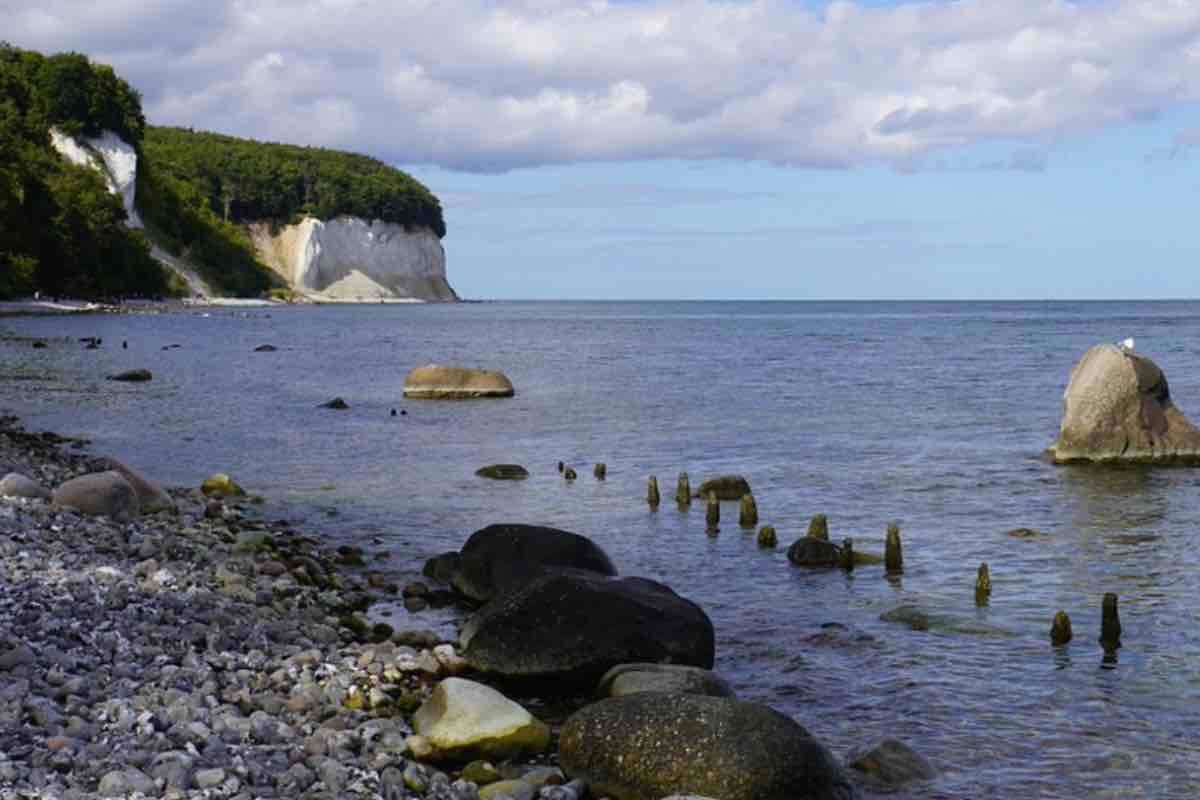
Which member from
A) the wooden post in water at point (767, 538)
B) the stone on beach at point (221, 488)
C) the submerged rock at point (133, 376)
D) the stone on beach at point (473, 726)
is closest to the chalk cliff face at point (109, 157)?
the submerged rock at point (133, 376)

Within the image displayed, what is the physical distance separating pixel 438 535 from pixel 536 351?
67.0 metres

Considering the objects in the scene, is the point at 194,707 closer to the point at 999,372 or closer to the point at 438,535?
the point at 438,535

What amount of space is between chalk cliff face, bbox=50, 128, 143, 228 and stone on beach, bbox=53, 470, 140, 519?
133 m

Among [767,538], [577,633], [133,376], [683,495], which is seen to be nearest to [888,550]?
[767,538]

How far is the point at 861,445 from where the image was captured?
34000 mm

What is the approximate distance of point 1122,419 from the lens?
30.7 metres

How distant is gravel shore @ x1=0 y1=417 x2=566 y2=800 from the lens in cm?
869

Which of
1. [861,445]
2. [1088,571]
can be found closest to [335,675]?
[1088,571]

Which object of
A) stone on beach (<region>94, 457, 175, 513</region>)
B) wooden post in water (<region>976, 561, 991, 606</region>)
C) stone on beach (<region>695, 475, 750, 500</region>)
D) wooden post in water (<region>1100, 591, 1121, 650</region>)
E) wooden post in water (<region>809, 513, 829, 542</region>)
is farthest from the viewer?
stone on beach (<region>695, 475, 750, 500</region>)

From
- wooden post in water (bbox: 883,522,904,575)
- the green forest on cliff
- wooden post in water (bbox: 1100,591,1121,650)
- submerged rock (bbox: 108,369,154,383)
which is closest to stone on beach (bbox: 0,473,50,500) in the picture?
wooden post in water (bbox: 883,522,904,575)

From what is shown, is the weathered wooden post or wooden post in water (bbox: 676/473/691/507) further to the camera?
wooden post in water (bbox: 676/473/691/507)

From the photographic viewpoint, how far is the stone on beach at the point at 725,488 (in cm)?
2519

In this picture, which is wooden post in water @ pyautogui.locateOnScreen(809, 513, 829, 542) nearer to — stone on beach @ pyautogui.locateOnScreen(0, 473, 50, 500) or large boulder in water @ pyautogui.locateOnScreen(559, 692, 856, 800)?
large boulder in water @ pyautogui.locateOnScreen(559, 692, 856, 800)

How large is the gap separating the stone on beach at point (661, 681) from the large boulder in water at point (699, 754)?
1.22 metres
